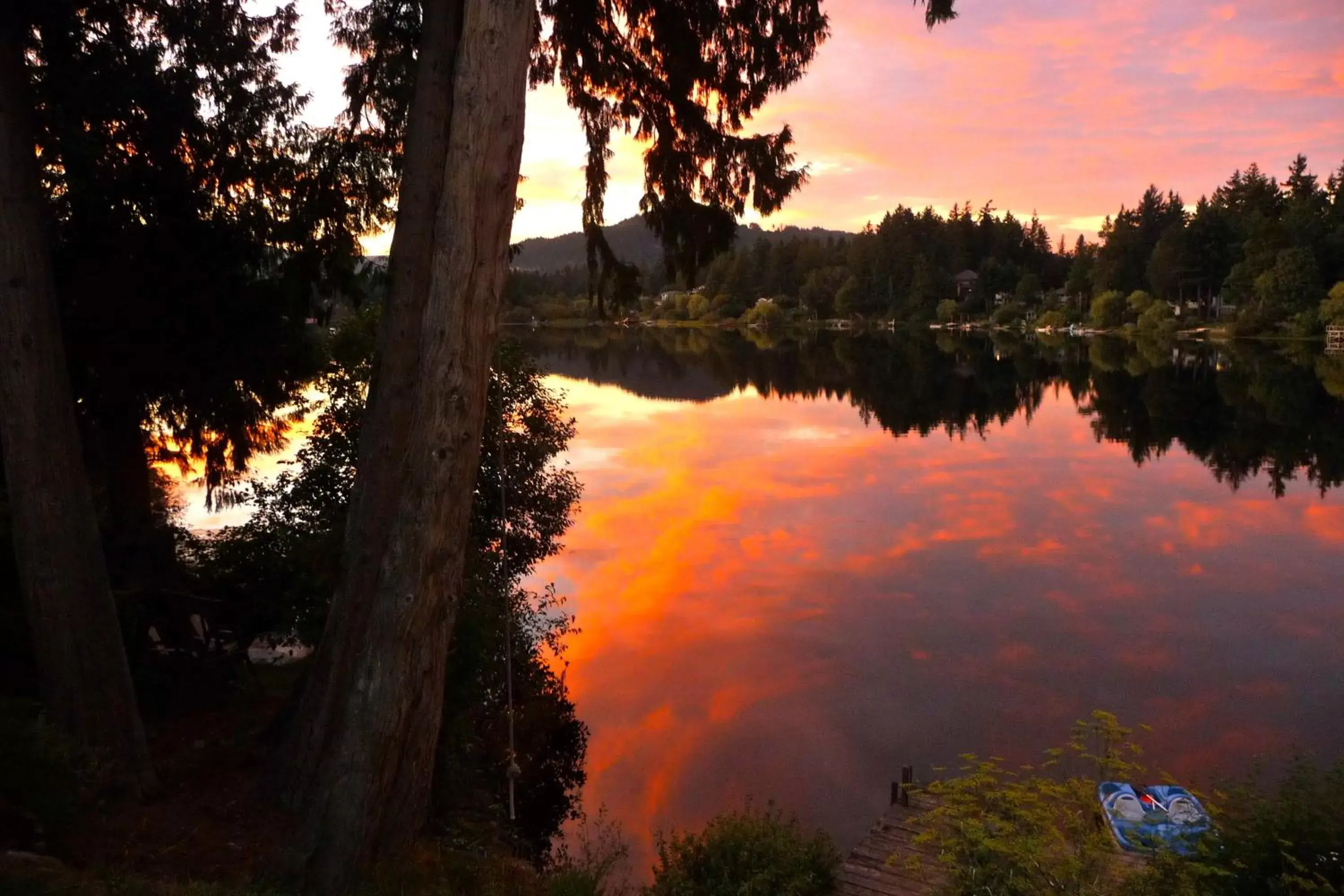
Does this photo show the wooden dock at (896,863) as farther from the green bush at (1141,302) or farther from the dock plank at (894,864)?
the green bush at (1141,302)

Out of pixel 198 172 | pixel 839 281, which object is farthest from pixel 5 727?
pixel 839 281

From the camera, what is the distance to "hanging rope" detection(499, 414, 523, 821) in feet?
29.3

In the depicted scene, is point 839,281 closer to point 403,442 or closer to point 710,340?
point 710,340

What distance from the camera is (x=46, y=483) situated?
6.17 metres

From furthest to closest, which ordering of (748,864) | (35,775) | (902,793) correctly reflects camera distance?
(902,793)
(748,864)
(35,775)

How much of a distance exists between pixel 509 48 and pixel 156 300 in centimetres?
633

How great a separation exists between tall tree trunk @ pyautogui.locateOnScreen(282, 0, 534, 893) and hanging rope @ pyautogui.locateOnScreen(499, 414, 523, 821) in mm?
1878

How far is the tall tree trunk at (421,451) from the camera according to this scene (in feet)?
19.8

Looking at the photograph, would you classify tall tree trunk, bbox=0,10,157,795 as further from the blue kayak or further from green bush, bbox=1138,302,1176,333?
green bush, bbox=1138,302,1176,333

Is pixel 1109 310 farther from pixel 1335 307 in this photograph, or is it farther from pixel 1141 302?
pixel 1335 307

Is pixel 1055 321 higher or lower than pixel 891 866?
higher

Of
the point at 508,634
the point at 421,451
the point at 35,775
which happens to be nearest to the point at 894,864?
the point at 508,634

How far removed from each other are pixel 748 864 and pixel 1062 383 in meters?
49.8

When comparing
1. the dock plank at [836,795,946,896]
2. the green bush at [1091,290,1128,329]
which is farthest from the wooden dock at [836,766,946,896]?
the green bush at [1091,290,1128,329]
